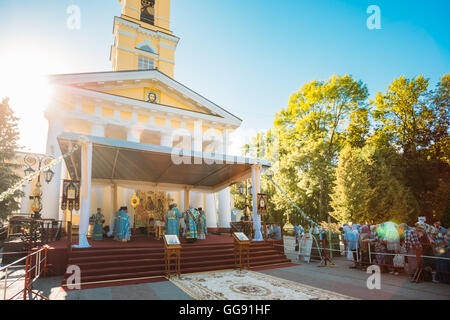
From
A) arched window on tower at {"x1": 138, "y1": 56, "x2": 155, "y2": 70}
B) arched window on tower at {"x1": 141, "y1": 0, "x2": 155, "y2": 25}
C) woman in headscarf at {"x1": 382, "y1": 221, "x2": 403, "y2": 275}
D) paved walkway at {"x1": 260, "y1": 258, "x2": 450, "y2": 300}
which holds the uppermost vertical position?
arched window on tower at {"x1": 141, "y1": 0, "x2": 155, "y2": 25}

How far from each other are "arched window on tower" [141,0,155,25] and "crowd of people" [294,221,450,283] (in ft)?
78.0

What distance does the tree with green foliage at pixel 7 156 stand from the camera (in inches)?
835

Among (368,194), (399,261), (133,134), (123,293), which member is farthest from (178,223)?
(368,194)

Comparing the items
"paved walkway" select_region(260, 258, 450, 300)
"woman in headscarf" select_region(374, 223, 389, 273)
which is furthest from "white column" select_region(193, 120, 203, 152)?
"woman in headscarf" select_region(374, 223, 389, 273)

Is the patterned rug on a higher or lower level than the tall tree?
lower

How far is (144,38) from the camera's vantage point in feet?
76.4

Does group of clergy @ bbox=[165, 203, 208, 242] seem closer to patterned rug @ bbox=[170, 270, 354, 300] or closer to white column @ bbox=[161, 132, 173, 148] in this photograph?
patterned rug @ bbox=[170, 270, 354, 300]

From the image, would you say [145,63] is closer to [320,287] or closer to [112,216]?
[112,216]

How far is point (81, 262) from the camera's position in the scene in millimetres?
8109

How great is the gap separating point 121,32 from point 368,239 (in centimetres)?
2247

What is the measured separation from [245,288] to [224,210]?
12.4 meters

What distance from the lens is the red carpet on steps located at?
7836mm

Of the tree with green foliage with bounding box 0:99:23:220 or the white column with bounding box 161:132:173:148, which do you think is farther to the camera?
the tree with green foliage with bounding box 0:99:23:220

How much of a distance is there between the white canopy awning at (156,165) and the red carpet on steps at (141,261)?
3633 mm
